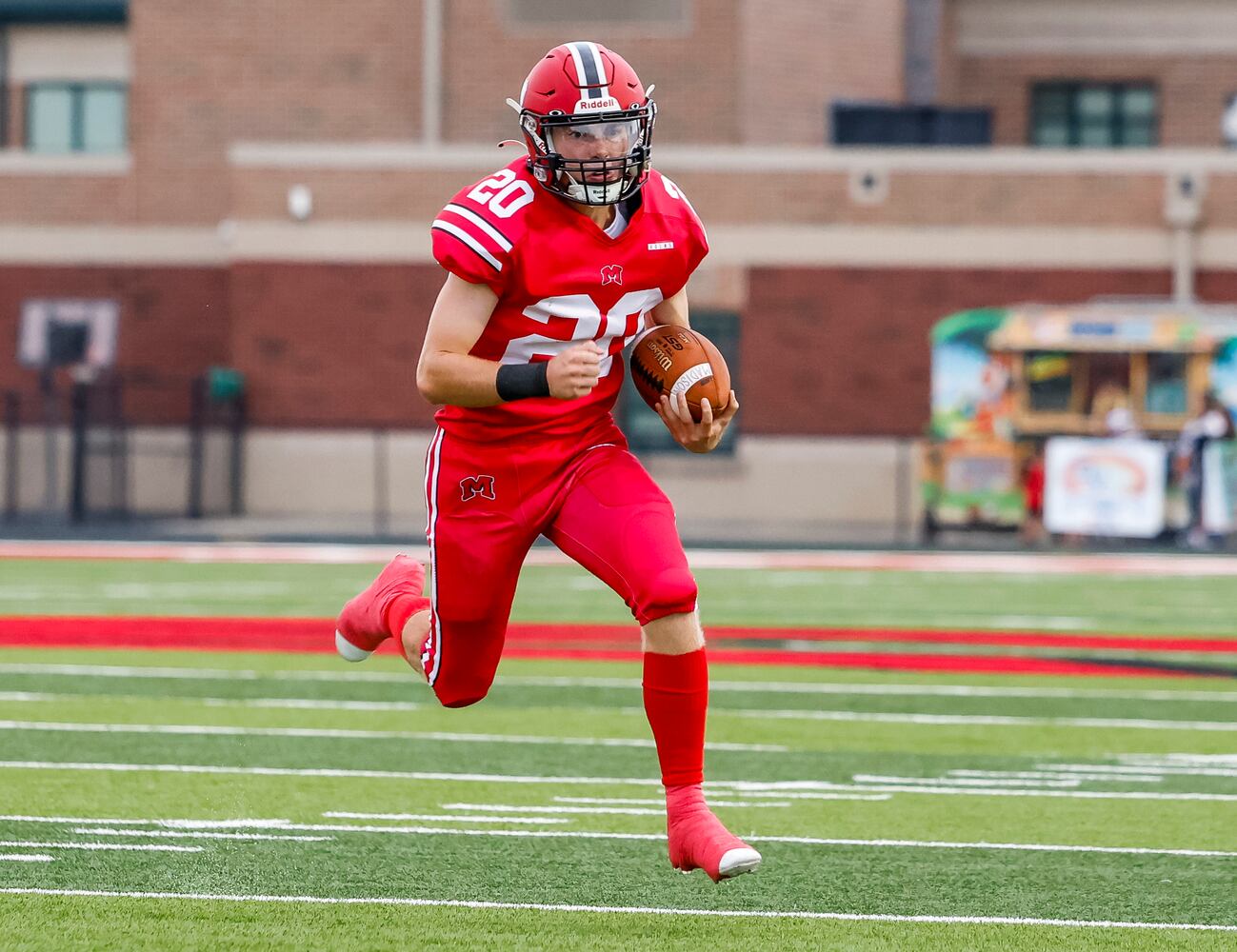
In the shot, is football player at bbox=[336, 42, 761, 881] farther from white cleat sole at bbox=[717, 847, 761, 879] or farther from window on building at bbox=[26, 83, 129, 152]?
window on building at bbox=[26, 83, 129, 152]

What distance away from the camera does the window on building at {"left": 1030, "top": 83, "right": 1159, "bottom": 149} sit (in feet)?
110

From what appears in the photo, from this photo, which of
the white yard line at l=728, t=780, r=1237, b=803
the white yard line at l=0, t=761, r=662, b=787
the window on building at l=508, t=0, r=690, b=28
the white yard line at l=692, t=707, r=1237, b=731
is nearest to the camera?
the white yard line at l=728, t=780, r=1237, b=803

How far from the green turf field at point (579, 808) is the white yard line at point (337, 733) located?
0.10 feet

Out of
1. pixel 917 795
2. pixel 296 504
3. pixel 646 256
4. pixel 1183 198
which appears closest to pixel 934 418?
pixel 1183 198

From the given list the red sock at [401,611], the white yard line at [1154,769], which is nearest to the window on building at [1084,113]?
the white yard line at [1154,769]

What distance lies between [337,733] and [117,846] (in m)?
2.70

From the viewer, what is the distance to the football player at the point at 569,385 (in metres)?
5.36

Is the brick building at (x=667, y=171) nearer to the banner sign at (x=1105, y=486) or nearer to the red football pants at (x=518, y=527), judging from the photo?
the banner sign at (x=1105, y=486)

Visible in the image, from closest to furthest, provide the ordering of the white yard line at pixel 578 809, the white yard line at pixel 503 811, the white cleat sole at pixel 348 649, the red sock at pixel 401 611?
the red sock at pixel 401 611 → the white yard line at pixel 503 811 → the white yard line at pixel 578 809 → the white cleat sole at pixel 348 649

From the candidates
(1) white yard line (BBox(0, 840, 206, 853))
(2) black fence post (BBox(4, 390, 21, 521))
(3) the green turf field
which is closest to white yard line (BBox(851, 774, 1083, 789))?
(3) the green turf field

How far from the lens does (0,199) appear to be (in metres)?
30.1

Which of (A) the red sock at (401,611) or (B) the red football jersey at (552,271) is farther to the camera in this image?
(A) the red sock at (401,611)

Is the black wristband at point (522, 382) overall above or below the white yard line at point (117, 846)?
above

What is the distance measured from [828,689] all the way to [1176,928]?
541 cm
